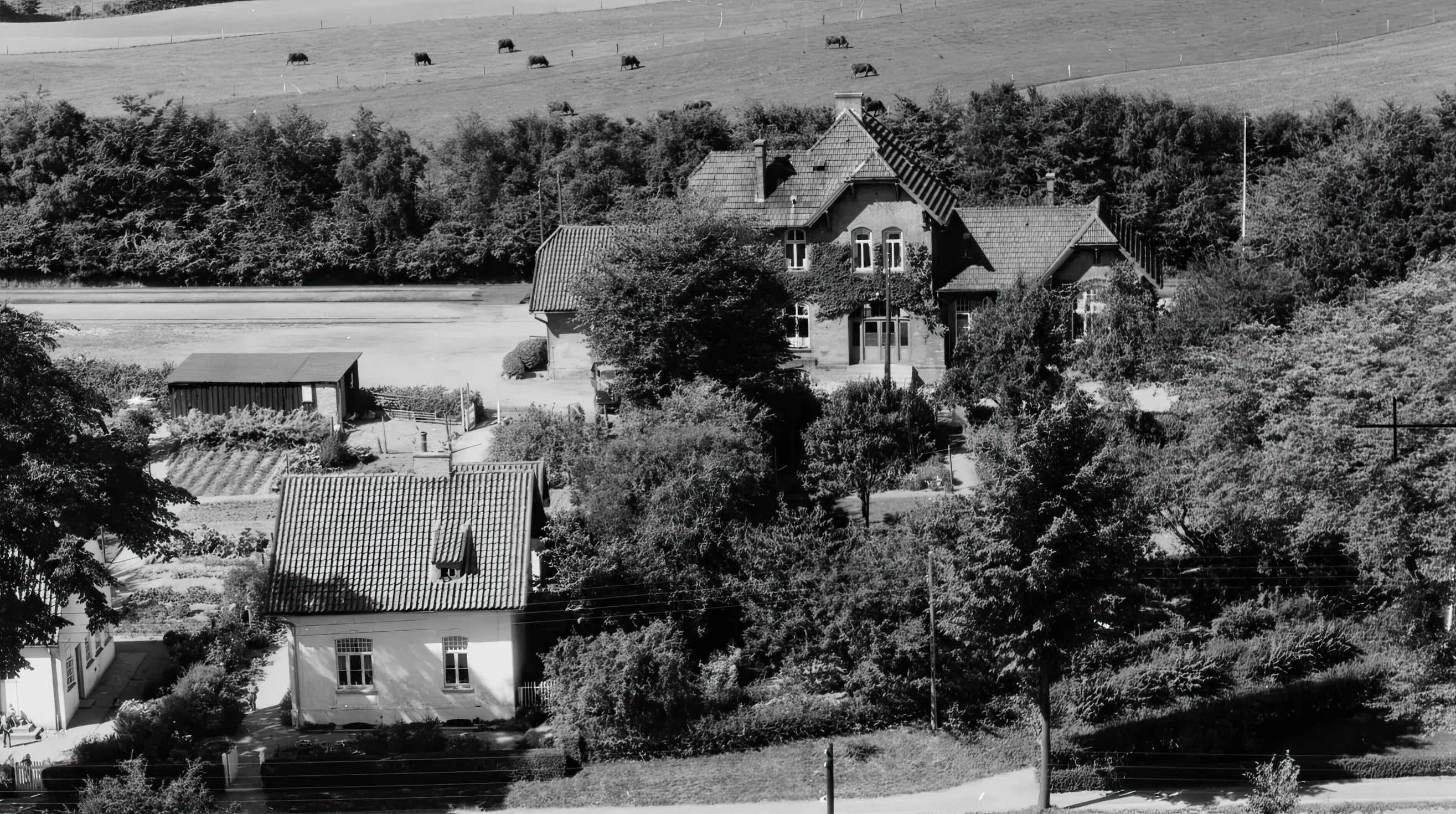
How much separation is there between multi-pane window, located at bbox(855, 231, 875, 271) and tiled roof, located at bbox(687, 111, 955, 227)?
1.57 m

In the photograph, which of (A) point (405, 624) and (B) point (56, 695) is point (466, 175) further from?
(B) point (56, 695)

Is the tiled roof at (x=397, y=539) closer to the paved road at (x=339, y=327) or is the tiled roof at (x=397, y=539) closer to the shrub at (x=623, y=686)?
the shrub at (x=623, y=686)

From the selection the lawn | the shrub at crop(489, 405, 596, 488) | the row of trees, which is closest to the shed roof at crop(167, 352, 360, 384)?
the shrub at crop(489, 405, 596, 488)

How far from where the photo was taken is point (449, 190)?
3275 inches

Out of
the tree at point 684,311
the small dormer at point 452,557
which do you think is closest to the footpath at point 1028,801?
the small dormer at point 452,557

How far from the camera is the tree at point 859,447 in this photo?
45.9 m

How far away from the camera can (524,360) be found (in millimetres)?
59531

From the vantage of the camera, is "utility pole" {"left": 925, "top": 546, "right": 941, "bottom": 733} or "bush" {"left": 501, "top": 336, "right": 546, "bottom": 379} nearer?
"utility pole" {"left": 925, "top": 546, "right": 941, "bottom": 733}

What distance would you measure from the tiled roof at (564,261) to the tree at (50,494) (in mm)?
20906

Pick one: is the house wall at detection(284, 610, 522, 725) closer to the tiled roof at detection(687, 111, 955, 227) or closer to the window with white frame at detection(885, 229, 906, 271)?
the tiled roof at detection(687, 111, 955, 227)

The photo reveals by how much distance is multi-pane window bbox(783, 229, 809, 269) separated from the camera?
5778 centimetres

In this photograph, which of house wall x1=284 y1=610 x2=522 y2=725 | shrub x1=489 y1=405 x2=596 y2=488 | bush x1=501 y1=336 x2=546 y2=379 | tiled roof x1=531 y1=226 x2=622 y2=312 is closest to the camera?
house wall x1=284 y1=610 x2=522 y2=725

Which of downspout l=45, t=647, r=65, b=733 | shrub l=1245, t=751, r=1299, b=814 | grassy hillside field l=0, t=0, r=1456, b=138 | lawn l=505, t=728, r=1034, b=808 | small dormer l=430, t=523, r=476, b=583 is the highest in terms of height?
grassy hillside field l=0, t=0, r=1456, b=138

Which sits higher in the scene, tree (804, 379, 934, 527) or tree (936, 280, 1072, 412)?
tree (936, 280, 1072, 412)
